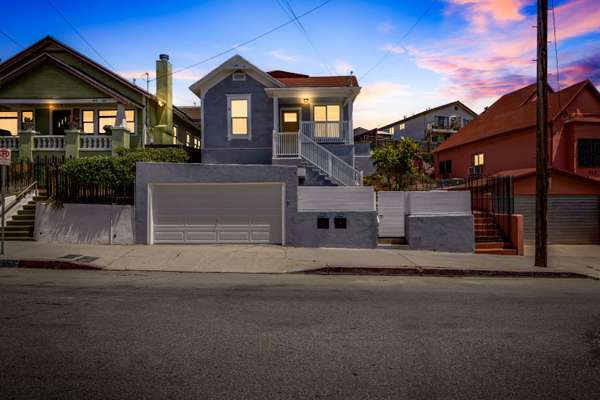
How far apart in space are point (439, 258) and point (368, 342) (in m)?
8.63

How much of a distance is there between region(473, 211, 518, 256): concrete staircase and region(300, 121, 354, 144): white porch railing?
7632 millimetres

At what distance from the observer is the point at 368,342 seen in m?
5.31

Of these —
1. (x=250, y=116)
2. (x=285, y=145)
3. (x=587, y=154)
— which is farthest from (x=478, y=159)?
(x=250, y=116)

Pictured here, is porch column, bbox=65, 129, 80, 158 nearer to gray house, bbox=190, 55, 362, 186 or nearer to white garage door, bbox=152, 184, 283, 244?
gray house, bbox=190, 55, 362, 186

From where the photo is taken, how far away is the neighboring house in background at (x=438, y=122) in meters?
49.0

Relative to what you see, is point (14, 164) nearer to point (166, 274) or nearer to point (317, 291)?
point (166, 274)

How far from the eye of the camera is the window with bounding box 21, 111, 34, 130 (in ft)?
72.3

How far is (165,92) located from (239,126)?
6.42 m

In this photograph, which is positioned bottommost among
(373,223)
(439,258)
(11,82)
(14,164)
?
(439,258)

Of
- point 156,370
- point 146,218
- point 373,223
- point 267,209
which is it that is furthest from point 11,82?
point 156,370

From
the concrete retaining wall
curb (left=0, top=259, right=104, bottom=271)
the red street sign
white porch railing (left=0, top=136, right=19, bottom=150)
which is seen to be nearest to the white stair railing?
the concrete retaining wall

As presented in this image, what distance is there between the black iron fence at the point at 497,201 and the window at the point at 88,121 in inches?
775

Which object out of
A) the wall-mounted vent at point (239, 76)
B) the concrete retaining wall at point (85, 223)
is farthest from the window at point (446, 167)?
the concrete retaining wall at point (85, 223)

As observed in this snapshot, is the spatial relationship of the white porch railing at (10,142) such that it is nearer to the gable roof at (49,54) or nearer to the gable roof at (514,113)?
the gable roof at (49,54)
